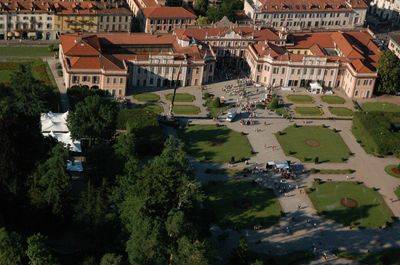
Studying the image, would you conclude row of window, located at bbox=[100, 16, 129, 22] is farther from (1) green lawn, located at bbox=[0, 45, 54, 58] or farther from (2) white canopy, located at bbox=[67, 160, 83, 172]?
(2) white canopy, located at bbox=[67, 160, 83, 172]

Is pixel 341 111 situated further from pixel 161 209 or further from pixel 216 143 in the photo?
pixel 161 209

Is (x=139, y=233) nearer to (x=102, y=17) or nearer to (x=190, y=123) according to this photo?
(x=190, y=123)

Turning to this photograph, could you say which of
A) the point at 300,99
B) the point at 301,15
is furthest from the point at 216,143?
the point at 301,15

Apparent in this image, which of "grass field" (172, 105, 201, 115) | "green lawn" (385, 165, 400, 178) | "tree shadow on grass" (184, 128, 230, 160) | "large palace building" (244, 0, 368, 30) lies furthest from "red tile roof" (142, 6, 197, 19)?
"green lawn" (385, 165, 400, 178)

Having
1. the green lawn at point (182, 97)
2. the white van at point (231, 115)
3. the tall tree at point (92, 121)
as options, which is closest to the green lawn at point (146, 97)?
the green lawn at point (182, 97)

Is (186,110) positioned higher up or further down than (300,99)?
further down

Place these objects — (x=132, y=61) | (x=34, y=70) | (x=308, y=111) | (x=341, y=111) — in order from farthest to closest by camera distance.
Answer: (x=34, y=70)
(x=341, y=111)
(x=132, y=61)
(x=308, y=111)
